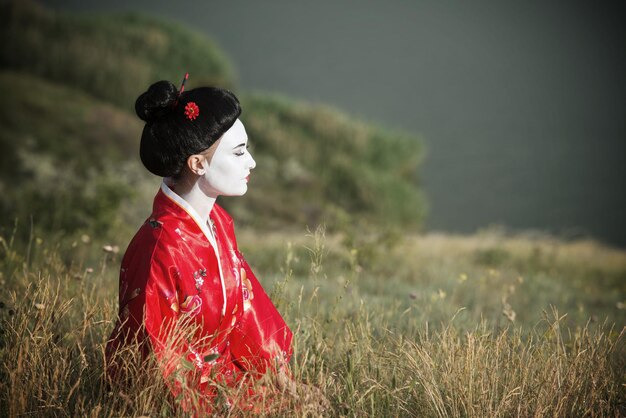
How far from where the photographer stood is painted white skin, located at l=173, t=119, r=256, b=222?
1.96m

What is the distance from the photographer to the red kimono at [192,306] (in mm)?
1781

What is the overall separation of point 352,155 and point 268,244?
20.9 feet

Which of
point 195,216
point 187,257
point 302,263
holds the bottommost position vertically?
point 302,263

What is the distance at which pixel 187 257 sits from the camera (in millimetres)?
1874

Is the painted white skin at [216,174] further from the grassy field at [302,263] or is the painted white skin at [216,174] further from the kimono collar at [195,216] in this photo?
the grassy field at [302,263]

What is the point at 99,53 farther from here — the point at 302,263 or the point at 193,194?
the point at 193,194

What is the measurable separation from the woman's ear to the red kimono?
0.35 feet

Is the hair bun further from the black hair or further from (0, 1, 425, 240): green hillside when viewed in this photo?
(0, 1, 425, 240): green hillside

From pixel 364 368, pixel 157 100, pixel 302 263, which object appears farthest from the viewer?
pixel 302 263

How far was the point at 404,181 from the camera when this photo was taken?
12070mm

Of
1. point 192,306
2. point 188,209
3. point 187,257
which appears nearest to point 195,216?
point 188,209

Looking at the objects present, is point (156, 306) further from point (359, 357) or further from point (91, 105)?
point (91, 105)

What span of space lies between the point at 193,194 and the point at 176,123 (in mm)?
245

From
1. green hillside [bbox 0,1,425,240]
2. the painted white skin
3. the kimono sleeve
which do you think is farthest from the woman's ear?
green hillside [bbox 0,1,425,240]
